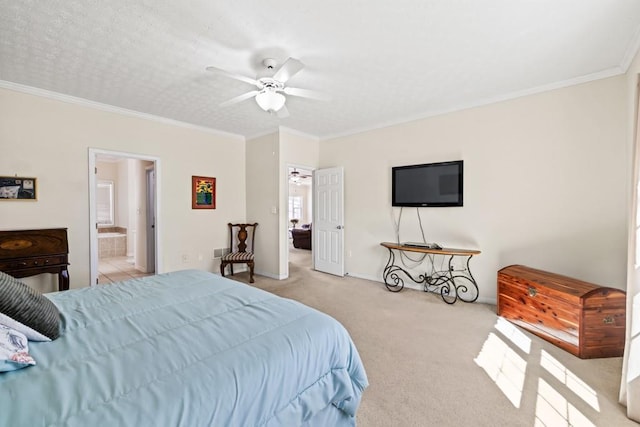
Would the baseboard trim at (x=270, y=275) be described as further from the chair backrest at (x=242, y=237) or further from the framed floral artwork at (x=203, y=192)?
the framed floral artwork at (x=203, y=192)

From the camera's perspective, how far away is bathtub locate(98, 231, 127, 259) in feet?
21.5

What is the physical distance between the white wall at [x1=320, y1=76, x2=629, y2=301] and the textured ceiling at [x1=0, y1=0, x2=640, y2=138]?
0.91 ft

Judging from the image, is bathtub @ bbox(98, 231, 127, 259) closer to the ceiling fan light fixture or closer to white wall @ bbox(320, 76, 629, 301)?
the ceiling fan light fixture

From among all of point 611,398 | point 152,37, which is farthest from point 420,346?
point 152,37

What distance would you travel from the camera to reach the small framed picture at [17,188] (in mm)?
3031

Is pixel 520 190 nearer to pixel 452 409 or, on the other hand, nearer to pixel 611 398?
pixel 611 398

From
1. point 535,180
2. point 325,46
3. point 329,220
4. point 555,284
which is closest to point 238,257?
point 329,220

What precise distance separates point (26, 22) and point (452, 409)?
3976mm

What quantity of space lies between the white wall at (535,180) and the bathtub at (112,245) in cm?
642

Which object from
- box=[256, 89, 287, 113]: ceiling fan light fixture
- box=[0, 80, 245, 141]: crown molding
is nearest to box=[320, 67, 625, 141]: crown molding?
box=[256, 89, 287, 113]: ceiling fan light fixture

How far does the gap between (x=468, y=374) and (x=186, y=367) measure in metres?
2.01

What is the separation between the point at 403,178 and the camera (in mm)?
4219

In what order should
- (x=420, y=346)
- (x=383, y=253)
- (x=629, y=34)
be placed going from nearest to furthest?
(x=629, y=34), (x=420, y=346), (x=383, y=253)

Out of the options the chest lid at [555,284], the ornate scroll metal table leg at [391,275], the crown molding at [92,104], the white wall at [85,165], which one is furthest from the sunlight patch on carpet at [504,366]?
the crown molding at [92,104]
